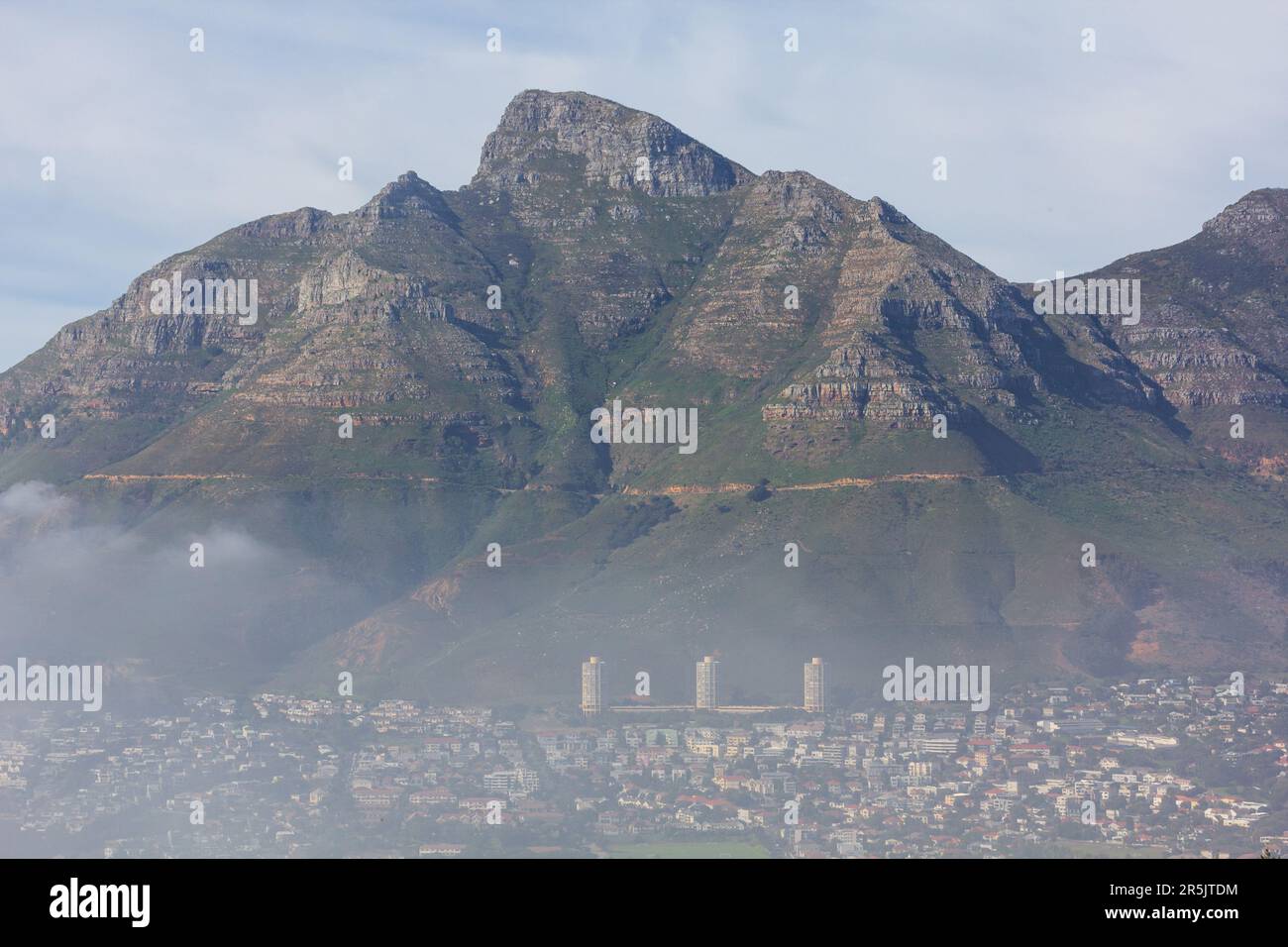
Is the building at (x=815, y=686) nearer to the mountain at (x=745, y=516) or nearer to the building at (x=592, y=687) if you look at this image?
the mountain at (x=745, y=516)

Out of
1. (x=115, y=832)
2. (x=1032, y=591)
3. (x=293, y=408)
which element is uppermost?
(x=293, y=408)

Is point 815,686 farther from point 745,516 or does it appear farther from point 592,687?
point 745,516

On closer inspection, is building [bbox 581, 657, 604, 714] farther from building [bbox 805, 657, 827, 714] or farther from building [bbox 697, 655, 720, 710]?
building [bbox 805, 657, 827, 714]

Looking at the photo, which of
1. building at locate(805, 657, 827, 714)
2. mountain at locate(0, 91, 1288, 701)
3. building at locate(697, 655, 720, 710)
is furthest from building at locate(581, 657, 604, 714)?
building at locate(805, 657, 827, 714)
